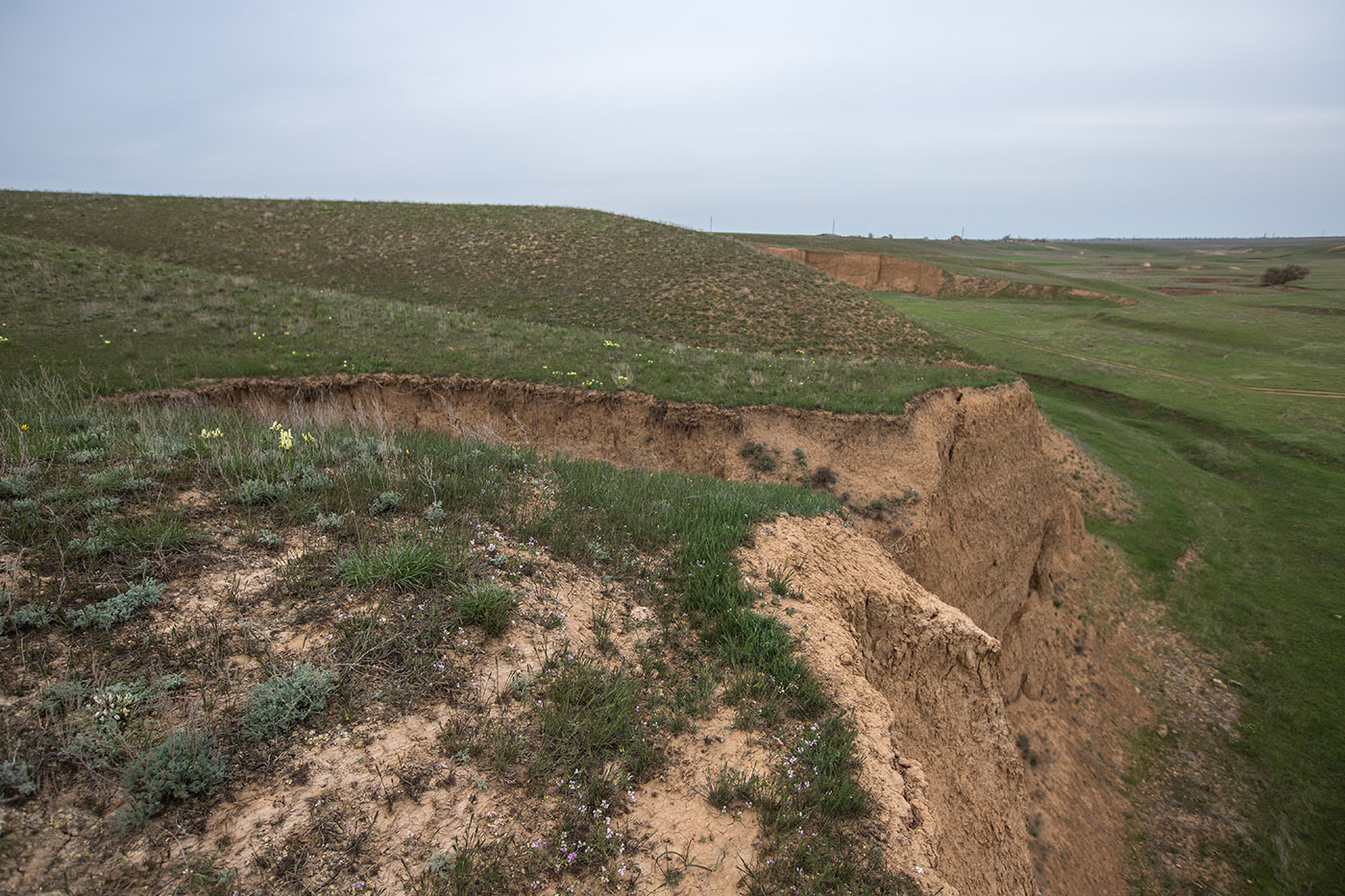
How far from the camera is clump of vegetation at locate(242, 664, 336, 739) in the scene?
3402 millimetres

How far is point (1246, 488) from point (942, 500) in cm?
1721

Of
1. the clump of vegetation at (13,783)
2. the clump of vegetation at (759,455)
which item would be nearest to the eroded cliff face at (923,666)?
the clump of vegetation at (13,783)

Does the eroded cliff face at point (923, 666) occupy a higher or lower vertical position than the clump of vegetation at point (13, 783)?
lower

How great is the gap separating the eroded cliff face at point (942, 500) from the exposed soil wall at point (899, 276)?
4638 centimetres

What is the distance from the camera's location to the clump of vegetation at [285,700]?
340 centimetres

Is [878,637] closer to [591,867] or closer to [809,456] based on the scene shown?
[591,867]

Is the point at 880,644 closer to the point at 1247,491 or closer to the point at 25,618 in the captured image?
the point at 25,618

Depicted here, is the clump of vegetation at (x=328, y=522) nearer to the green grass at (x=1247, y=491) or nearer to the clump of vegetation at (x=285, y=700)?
the clump of vegetation at (x=285, y=700)

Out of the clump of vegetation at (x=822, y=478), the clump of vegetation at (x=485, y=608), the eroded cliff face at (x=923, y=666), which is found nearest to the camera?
the clump of vegetation at (x=485, y=608)

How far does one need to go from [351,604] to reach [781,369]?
47.2ft

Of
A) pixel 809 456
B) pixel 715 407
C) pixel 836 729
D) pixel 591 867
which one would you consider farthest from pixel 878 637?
pixel 715 407

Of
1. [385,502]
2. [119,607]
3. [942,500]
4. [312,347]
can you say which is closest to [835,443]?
[942,500]

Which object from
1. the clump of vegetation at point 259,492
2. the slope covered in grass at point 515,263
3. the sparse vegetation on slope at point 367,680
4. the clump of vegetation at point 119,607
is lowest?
the sparse vegetation on slope at point 367,680

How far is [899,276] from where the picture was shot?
64188mm
